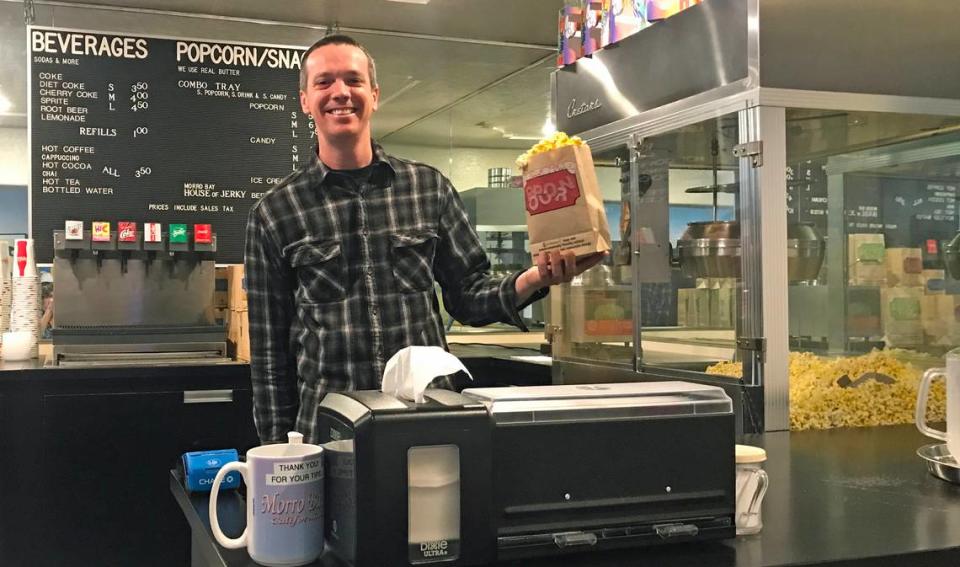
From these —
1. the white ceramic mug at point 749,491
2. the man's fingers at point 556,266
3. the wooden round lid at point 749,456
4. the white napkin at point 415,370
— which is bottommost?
the white ceramic mug at point 749,491

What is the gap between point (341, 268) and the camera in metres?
2.14

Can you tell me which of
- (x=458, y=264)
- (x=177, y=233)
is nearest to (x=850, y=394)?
(x=458, y=264)

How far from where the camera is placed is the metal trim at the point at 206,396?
138 inches

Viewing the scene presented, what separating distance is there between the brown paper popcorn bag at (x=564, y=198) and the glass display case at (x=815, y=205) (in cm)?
98

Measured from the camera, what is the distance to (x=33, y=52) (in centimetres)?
381

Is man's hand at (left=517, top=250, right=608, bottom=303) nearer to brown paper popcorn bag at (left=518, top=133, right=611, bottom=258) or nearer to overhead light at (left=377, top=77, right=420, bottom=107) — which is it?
brown paper popcorn bag at (left=518, top=133, right=611, bottom=258)

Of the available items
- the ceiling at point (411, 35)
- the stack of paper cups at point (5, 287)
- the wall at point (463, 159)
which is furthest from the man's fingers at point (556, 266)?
the wall at point (463, 159)

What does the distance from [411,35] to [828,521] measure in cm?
489

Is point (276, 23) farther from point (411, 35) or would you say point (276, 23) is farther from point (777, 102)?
point (777, 102)

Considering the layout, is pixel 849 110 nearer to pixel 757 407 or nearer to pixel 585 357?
pixel 757 407

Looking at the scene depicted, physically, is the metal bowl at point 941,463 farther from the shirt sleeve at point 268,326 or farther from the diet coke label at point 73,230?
the diet coke label at point 73,230

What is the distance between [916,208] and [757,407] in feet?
2.46

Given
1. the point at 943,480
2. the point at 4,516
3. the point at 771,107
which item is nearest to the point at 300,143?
the point at 4,516

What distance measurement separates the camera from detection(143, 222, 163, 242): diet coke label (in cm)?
369
